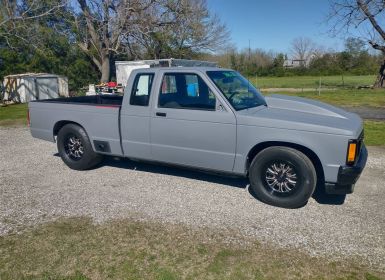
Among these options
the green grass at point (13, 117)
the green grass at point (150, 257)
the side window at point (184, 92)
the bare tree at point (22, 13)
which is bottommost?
the green grass at point (150, 257)

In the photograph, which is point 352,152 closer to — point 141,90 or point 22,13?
point 141,90

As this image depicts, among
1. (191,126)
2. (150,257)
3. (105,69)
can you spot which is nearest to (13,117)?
(191,126)

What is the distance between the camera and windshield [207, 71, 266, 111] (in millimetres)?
Result: 4621

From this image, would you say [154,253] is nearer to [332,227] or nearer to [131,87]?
[332,227]

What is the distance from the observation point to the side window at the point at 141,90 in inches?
199

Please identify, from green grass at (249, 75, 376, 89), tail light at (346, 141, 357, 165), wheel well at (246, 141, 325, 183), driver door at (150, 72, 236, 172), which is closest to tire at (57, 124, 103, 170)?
driver door at (150, 72, 236, 172)

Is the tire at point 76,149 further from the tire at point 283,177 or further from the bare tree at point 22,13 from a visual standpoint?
the bare tree at point 22,13

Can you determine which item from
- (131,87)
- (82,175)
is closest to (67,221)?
(82,175)

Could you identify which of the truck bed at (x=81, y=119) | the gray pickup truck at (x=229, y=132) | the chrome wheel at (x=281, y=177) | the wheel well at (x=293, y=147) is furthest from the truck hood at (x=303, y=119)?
the truck bed at (x=81, y=119)

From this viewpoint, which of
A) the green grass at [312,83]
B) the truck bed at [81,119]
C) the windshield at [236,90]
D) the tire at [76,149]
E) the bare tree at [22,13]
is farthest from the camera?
the green grass at [312,83]

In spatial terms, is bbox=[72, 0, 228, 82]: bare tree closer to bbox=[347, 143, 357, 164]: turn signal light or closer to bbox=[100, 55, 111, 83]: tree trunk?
bbox=[100, 55, 111, 83]: tree trunk

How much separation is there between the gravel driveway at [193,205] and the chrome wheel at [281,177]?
283 millimetres

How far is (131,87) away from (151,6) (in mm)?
20143

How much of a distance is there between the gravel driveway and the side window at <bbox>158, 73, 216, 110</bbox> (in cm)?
132
